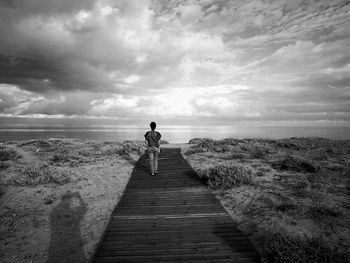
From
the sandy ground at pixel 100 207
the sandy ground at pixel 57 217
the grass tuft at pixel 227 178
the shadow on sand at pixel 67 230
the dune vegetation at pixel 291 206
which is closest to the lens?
the dune vegetation at pixel 291 206

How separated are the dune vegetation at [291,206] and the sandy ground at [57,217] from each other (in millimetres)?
4315

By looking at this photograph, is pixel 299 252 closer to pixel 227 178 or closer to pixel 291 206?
pixel 291 206

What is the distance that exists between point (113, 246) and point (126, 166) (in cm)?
936

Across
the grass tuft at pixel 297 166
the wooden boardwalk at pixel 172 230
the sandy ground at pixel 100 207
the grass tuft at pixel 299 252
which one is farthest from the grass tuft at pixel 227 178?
the grass tuft at pixel 299 252

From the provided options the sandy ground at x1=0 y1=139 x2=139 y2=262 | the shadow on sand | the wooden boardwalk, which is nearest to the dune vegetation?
the wooden boardwalk

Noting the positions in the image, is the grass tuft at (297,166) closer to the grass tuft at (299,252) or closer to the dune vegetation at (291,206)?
the dune vegetation at (291,206)

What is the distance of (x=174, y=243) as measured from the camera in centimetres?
534

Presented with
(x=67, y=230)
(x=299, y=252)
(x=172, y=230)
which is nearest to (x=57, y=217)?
(x=67, y=230)

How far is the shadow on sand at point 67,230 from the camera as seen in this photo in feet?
17.4

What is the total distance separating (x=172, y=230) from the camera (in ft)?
19.6

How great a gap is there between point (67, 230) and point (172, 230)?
10.4 feet

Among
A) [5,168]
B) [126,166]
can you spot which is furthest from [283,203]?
[5,168]

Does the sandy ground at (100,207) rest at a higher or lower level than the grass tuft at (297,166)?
lower

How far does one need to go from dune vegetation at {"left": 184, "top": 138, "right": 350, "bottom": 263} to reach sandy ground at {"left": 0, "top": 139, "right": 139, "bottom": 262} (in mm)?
4315
